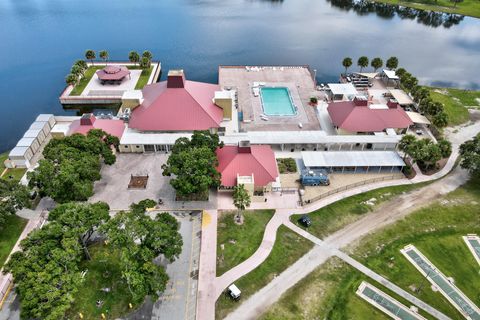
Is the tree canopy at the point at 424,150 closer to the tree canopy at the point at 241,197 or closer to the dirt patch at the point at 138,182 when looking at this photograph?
the tree canopy at the point at 241,197

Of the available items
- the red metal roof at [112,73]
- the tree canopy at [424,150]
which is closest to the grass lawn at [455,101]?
the tree canopy at [424,150]

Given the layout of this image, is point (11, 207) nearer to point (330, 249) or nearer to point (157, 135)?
point (157, 135)

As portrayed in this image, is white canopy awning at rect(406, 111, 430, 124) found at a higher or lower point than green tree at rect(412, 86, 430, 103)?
lower

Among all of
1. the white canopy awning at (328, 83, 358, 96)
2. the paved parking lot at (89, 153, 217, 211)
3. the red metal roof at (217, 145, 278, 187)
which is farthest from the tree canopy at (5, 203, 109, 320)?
the white canopy awning at (328, 83, 358, 96)

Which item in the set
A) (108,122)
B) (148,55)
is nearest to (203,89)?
(108,122)

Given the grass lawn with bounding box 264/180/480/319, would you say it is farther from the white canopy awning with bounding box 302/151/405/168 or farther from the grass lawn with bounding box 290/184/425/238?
the white canopy awning with bounding box 302/151/405/168

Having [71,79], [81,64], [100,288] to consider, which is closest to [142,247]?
[100,288]
